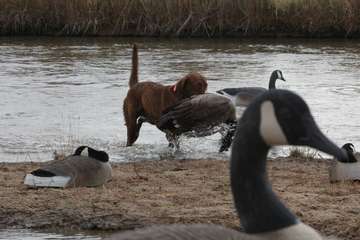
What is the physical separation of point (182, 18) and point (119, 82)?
33.0 ft

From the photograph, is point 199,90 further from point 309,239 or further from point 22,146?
point 309,239

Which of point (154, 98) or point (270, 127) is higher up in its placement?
point (270, 127)

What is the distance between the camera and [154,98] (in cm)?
1344

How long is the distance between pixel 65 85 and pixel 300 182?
1086 centimetres

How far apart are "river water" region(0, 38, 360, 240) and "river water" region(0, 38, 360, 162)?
2 centimetres

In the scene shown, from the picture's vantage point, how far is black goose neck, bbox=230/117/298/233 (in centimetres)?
384

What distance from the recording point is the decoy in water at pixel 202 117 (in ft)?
41.1

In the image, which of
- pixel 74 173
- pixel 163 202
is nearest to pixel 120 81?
pixel 74 173

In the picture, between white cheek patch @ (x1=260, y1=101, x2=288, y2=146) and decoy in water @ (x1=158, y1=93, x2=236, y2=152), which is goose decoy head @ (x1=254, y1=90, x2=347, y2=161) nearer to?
white cheek patch @ (x1=260, y1=101, x2=288, y2=146)

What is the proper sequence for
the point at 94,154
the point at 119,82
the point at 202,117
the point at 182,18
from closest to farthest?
the point at 94,154, the point at 202,117, the point at 119,82, the point at 182,18

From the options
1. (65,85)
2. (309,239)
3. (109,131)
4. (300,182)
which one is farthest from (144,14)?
(309,239)

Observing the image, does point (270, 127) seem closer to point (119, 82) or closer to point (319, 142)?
point (319, 142)

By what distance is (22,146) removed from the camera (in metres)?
12.8

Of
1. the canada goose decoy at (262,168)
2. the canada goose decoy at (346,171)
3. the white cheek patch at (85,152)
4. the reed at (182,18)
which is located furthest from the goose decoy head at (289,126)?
the reed at (182,18)
